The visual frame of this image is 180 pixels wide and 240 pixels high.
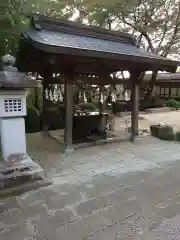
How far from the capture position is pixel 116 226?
2.54 m

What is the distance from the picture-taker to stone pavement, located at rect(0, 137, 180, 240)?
2443mm

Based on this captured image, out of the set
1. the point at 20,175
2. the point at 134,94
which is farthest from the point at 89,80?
the point at 20,175

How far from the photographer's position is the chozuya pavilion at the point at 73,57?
431 centimetres

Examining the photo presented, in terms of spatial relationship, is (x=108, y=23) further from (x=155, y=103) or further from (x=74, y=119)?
(x=74, y=119)

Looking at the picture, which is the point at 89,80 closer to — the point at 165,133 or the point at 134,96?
the point at 134,96

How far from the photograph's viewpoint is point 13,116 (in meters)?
3.48

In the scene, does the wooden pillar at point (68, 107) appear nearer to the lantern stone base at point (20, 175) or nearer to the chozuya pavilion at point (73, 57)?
the chozuya pavilion at point (73, 57)

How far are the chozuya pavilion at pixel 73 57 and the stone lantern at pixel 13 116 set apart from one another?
88cm

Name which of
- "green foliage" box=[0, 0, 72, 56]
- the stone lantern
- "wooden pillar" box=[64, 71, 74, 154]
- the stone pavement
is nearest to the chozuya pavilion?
"wooden pillar" box=[64, 71, 74, 154]

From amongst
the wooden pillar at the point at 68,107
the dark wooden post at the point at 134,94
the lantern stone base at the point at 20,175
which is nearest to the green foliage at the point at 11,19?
the wooden pillar at the point at 68,107

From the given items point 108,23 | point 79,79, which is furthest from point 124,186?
point 108,23

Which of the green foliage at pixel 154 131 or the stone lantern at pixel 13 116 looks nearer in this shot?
the stone lantern at pixel 13 116

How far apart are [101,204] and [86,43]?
148 inches

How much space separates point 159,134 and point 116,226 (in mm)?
4688
